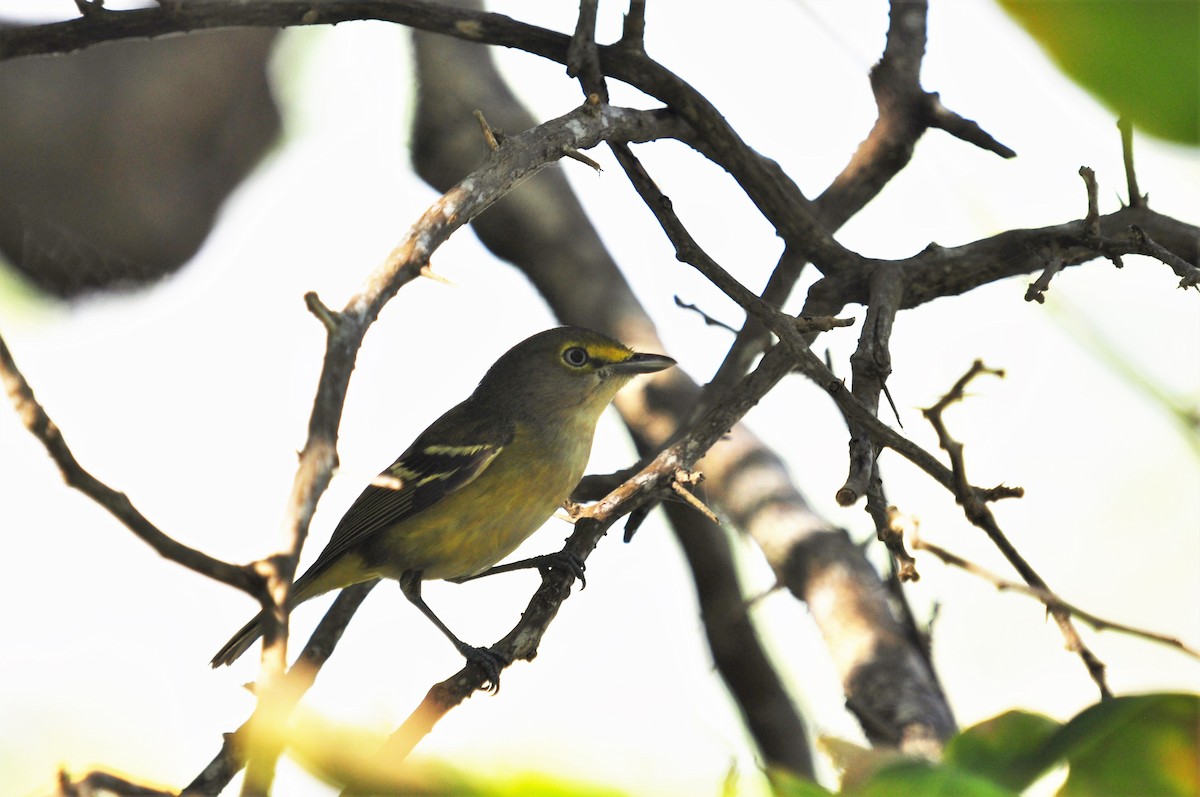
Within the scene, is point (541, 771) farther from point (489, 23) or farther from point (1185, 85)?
point (489, 23)

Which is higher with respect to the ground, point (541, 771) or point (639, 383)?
point (639, 383)

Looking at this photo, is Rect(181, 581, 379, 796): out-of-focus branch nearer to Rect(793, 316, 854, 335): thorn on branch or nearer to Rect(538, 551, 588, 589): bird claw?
Rect(538, 551, 588, 589): bird claw

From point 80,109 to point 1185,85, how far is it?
5735 millimetres

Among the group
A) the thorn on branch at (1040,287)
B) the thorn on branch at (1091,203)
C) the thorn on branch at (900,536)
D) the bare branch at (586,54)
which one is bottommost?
the thorn on branch at (900,536)

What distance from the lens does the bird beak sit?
4.46 metres

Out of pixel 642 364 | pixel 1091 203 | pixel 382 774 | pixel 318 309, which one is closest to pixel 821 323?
pixel 1091 203

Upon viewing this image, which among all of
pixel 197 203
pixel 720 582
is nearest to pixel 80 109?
pixel 197 203

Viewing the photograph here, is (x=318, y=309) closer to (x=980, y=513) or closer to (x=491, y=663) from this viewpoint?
(x=980, y=513)

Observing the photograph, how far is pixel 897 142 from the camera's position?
3.47 m

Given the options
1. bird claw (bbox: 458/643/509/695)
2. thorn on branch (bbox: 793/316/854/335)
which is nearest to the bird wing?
bird claw (bbox: 458/643/509/695)

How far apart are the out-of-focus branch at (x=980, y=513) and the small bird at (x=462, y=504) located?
1995 mm

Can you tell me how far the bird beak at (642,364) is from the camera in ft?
14.6

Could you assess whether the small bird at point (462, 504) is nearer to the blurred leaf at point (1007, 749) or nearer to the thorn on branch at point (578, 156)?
the thorn on branch at point (578, 156)

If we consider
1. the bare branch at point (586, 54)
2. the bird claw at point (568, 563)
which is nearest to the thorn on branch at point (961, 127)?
the bare branch at point (586, 54)
